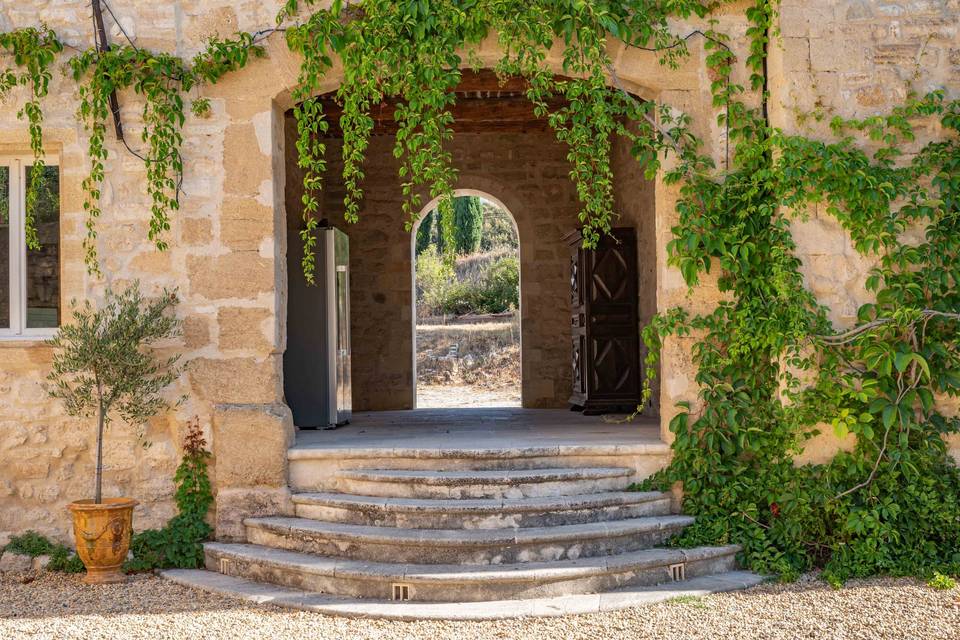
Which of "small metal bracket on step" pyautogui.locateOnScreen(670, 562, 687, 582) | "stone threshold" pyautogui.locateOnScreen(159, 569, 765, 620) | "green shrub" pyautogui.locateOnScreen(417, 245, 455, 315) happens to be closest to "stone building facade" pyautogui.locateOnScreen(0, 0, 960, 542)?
"stone threshold" pyautogui.locateOnScreen(159, 569, 765, 620)

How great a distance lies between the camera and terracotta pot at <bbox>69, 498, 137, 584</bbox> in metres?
4.43

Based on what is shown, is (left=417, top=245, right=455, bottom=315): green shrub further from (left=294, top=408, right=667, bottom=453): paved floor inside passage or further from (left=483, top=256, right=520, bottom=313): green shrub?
(left=294, top=408, right=667, bottom=453): paved floor inside passage

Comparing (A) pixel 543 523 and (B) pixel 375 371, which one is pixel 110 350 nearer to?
(A) pixel 543 523

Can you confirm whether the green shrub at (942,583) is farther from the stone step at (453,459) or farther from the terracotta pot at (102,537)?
the terracotta pot at (102,537)

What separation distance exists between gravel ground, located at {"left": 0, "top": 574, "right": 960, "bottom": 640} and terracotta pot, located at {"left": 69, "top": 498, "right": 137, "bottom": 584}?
0.73 feet

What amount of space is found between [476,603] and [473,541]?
0.31 meters

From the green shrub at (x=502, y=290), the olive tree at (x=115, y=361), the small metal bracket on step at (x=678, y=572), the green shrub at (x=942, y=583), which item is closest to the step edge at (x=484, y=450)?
the small metal bracket on step at (x=678, y=572)

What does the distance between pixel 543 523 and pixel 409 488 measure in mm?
738

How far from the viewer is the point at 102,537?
14.6ft

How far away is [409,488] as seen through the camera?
462 centimetres

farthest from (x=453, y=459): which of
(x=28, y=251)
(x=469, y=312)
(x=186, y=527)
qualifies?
(x=469, y=312)

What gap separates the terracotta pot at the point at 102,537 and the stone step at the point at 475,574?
598mm

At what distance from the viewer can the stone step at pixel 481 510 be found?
4.40 metres

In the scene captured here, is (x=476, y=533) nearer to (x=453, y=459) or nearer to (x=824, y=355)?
(x=453, y=459)
